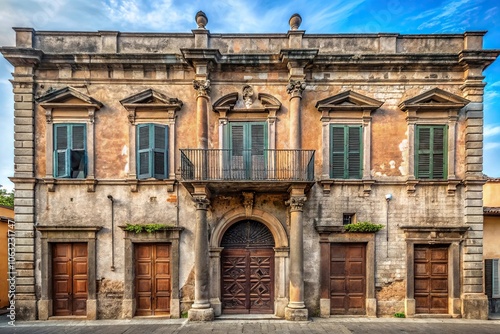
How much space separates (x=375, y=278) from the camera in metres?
11.5

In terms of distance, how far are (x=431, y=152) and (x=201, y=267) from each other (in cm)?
908

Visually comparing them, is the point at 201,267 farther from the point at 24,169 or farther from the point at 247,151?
the point at 24,169

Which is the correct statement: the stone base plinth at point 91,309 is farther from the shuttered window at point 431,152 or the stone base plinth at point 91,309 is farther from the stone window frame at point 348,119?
the shuttered window at point 431,152

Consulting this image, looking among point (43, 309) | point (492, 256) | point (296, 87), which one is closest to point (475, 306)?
point (492, 256)

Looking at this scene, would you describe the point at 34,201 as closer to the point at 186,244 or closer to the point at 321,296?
the point at 186,244

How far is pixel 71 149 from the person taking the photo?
11617 mm

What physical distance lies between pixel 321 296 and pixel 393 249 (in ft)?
10.0

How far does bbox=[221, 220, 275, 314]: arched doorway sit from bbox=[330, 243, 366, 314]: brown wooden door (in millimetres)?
2187

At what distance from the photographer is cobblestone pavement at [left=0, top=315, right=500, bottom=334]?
999cm

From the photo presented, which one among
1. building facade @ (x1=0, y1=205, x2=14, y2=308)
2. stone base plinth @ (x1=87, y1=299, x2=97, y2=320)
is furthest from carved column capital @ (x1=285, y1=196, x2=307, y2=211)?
building facade @ (x1=0, y1=205, x2=14, y2=308)

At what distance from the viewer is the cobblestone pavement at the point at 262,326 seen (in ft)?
32.8

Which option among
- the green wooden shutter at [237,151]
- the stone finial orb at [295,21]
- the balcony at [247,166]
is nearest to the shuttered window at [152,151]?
the balcony at [247,166]

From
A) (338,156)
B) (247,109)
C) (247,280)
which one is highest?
(247,109)

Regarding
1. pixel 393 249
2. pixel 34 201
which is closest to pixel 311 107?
pixel 393 249
